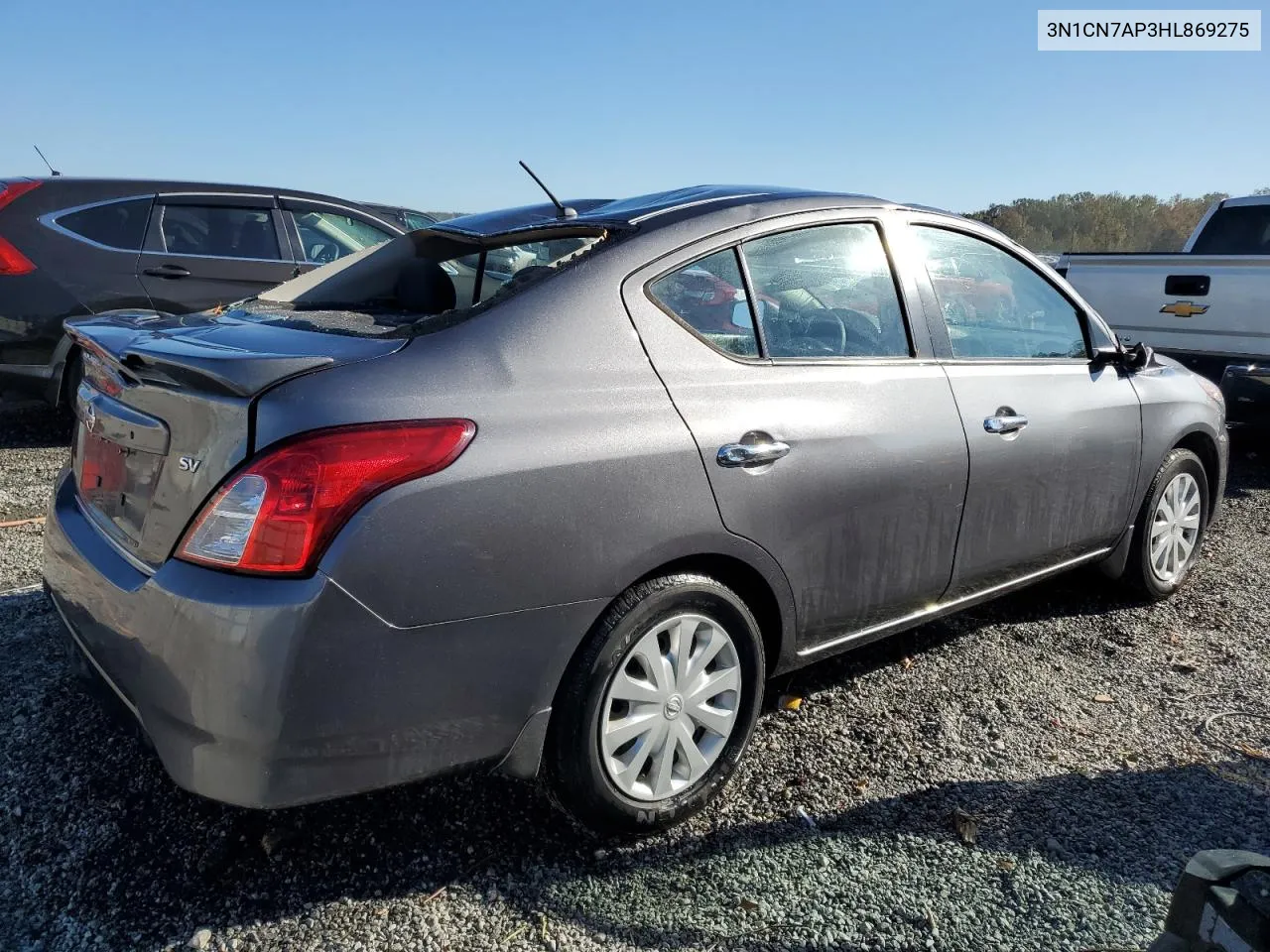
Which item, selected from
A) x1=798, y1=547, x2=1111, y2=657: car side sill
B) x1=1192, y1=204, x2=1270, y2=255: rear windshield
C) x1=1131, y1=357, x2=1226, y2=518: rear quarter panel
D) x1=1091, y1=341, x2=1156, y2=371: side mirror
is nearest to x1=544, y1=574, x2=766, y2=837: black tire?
x1=798, y1=547, x2=1111, y2=657: car side sill

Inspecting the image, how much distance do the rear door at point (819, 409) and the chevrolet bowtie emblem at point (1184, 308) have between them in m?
4.63

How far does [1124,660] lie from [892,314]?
1765 mm

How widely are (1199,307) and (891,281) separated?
4.68 metres

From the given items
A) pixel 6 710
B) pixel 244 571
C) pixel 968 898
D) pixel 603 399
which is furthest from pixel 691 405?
pixel 6 710

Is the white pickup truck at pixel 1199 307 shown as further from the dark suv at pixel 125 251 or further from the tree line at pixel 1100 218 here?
the tree line at pixel 1100 218

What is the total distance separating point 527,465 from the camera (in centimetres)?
211

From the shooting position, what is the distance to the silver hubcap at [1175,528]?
4203 mm

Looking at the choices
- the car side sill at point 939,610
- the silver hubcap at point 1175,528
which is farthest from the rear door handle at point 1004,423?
the silver hubcap at point 1175,528

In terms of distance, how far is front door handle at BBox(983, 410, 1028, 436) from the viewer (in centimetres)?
318

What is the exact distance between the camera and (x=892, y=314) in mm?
3102

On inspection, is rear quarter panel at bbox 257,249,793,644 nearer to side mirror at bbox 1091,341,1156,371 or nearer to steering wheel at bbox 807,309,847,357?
steering wheel at bbox 807,309,847,357

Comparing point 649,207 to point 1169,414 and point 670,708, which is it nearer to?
point 670,708

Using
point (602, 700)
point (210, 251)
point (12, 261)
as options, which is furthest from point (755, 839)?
point (210, 251)

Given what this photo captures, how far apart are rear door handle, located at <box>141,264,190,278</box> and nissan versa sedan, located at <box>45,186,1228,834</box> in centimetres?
390
